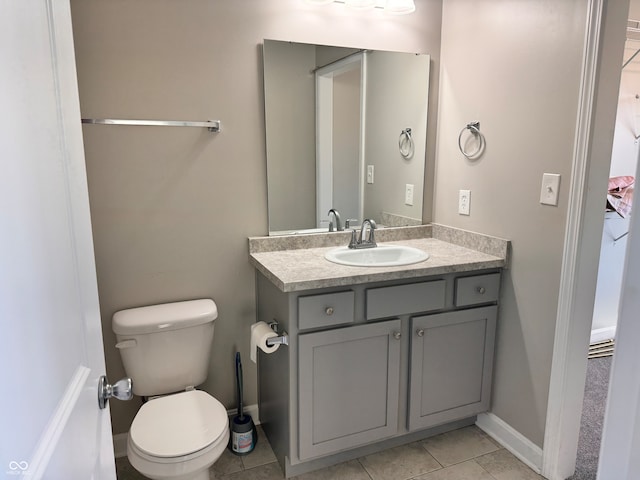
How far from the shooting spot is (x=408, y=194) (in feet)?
8.09

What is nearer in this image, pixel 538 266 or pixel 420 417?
pixel 538 266

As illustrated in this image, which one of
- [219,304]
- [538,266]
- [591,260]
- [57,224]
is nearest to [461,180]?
[538,266]

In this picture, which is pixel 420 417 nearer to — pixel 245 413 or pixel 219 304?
pixel 245 413

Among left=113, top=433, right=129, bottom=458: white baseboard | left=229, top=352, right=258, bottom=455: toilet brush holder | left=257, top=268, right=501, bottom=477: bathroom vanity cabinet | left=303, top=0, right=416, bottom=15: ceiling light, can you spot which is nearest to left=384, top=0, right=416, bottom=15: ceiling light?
left=303, top=0, right=416, bottom=15: ceiling light

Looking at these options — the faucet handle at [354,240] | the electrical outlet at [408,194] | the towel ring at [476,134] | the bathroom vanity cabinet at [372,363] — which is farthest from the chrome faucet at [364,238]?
the towel ring at [476,134]

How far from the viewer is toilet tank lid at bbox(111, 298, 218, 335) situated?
73.1 inches

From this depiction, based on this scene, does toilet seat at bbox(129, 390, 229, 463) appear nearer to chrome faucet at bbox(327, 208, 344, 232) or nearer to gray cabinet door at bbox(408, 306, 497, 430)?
gray cabinet door at bbox(408, 306, 497, 430)

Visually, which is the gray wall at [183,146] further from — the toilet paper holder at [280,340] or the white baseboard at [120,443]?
the toilet paper holder at [280,340]

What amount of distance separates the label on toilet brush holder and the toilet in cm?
32

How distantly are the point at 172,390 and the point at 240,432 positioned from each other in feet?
1.22

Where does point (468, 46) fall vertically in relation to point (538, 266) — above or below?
above

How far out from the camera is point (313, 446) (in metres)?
1.89

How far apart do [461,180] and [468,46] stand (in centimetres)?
63

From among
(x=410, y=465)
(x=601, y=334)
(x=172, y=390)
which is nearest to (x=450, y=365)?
(x=410, y=465)
